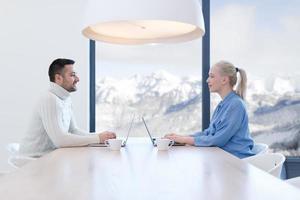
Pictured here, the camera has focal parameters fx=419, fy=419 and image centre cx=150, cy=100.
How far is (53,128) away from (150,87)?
1887 millimetres

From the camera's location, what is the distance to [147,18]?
1.96 m

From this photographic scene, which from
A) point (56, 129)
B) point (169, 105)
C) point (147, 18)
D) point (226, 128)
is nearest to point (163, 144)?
point (226, 128)

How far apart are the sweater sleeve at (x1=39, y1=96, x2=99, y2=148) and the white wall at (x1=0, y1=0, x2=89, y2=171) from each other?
1.45m

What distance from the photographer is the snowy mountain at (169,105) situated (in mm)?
4332

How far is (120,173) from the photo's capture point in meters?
1.61

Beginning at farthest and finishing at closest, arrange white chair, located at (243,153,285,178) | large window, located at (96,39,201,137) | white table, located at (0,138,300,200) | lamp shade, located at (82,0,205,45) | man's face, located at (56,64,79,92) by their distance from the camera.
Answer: large window, located at (96,39,201,137) → man's face, located at (56,64,79,92) → white chair, located at (243,153,285,178) → lamp shade, located at (82,0,205,45) → white table, located at (0,138,300,200)

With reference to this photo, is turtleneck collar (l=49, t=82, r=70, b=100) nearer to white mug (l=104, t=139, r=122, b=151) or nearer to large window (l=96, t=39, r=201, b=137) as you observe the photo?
white mug (l=104, t=139, r=122, b=151)

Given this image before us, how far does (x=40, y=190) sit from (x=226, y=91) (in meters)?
1.99

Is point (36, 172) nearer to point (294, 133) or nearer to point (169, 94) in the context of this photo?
point (169, 94)

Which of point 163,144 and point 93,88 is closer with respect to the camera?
point 163,144

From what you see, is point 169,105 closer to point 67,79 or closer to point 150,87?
point 150,87

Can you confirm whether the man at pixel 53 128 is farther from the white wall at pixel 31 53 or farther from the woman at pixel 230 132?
the white wall at pixel 31 53

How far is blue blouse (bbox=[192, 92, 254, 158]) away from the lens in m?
2.72

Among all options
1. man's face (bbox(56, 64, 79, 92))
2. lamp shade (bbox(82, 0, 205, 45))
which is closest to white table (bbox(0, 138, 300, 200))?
lamp shade (bbox(82, 0, 205, 45))
